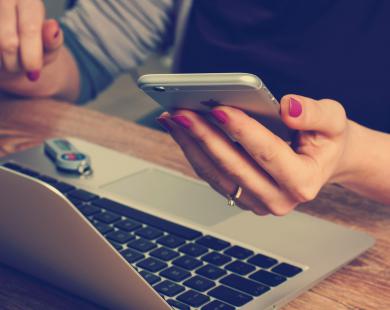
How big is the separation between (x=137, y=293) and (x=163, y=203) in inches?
9.3

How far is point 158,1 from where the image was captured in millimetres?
1295

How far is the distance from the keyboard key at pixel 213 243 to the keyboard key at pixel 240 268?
0.03 m

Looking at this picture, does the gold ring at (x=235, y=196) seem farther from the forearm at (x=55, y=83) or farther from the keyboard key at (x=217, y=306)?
the forearm at (x=55, y=83)

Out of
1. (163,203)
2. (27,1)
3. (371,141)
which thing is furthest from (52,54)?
(371,141)

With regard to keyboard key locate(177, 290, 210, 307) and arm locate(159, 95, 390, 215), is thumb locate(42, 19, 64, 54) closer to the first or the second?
arm locate(159, 95, 390, 215)

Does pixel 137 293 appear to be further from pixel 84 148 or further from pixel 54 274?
pixel 84 148

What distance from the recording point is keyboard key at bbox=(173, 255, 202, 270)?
65 cm

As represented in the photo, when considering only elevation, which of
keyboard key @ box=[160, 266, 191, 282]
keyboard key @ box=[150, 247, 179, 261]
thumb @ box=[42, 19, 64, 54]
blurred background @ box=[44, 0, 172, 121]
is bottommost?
keyboard key @ box=[160, 266, 191, 282]

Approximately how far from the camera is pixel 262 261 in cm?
66

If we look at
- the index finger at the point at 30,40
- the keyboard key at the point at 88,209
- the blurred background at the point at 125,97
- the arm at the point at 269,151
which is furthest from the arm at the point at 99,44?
the blurred background at the point at 125,97

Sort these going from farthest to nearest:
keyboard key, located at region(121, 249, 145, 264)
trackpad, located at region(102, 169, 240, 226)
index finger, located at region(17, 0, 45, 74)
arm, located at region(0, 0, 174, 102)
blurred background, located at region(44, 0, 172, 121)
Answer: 1. blurred background, located at region(44, 0, 172, 121)
2. arm, located at region(0, 0, 174, 102)
3. index finger, located at region(17, 0, 45, 74)
4. trackpad, located at region(102, 169, 240, 226)
5. keyboard key, located at region(121, 249, 145, 264)

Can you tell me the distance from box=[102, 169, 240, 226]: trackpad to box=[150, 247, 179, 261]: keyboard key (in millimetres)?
82

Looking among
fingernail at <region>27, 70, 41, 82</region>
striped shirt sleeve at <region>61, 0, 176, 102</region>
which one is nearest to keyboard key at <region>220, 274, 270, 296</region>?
fingernail at <region>27, 70, 41, 82</region>

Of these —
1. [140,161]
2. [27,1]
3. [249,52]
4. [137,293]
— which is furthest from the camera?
[249,52]
